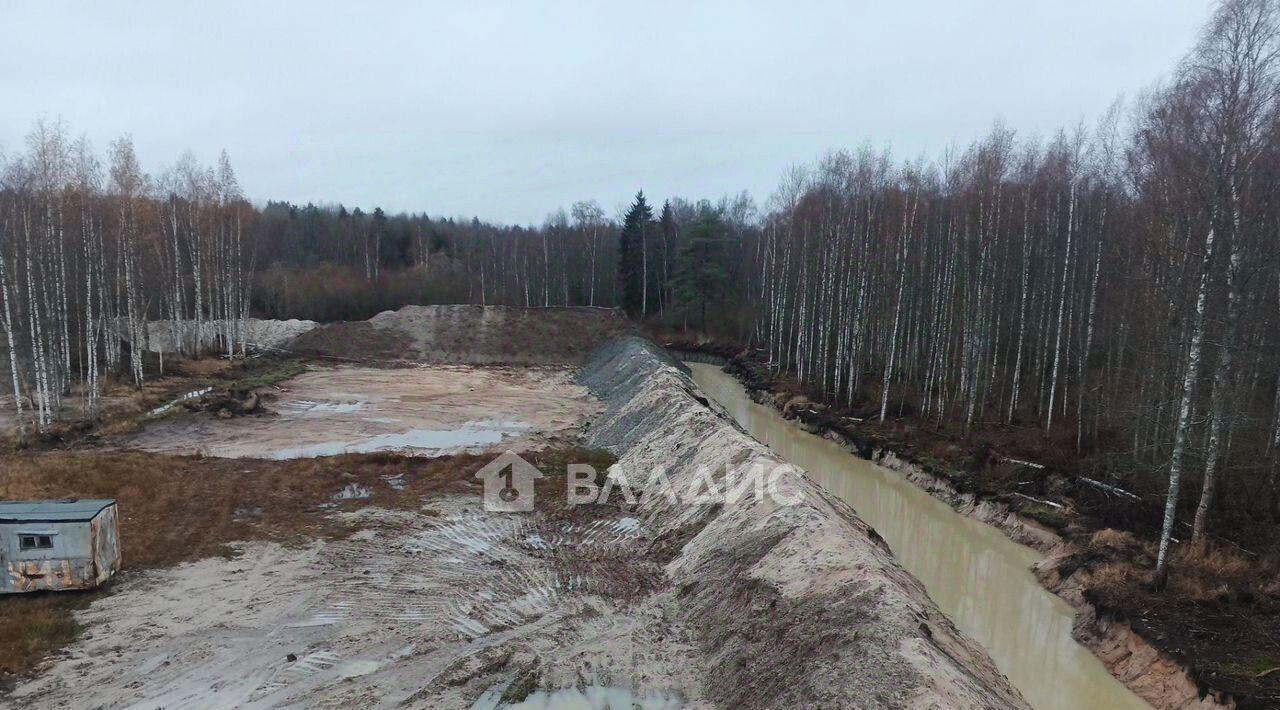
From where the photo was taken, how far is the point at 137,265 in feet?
95.6

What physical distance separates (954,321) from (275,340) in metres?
40.9

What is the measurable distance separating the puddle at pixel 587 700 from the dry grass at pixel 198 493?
6022 mm

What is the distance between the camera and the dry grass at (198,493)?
9648mm

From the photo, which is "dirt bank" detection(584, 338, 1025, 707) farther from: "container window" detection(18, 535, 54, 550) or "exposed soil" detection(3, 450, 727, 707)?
"container window" detection(18, 535, 54, 550)

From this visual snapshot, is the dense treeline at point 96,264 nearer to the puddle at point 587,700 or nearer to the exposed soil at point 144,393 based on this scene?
the exposed soil at point 144,393

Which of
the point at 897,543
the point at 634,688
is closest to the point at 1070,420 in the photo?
the point at 897,543

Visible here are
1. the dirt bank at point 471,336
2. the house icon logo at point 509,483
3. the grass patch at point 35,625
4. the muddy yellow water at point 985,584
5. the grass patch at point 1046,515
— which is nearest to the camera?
the grass patch at point 35,625

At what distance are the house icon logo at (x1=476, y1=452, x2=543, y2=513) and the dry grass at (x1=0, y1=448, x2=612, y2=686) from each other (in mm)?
388

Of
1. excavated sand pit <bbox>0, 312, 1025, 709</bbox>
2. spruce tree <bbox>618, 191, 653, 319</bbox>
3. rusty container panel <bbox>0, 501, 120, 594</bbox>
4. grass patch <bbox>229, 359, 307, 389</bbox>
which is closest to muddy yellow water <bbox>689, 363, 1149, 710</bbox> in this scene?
excavated sand pit <bbox>0, 312, 1025, 709</bbox>

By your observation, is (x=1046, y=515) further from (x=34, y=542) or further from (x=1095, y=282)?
(x=34, y=542)

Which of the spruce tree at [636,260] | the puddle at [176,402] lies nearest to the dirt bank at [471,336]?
the spruce tree at [636,260]

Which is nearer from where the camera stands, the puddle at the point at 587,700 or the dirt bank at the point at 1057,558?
the puddle at the point at 587,700

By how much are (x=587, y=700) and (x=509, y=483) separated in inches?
359

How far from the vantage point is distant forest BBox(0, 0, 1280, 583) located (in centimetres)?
1010
